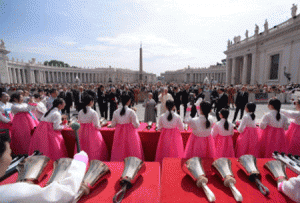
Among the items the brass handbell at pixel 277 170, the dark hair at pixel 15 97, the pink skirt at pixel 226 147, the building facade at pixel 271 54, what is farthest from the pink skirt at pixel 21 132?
the building facade at pixel 271 54

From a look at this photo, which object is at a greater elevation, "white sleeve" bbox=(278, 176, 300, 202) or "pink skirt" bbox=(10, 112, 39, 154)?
"white sleeve" bbox=(278, 176, 300, 202)

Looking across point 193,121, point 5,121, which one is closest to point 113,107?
point 5,121

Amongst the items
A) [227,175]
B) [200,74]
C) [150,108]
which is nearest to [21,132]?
[150,108]

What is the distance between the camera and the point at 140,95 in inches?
674

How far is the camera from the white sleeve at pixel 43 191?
2.96 ft

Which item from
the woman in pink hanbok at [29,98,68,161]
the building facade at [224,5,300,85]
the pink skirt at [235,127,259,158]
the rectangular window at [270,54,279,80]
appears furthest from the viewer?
the rectangular window at [270,54,279,80]

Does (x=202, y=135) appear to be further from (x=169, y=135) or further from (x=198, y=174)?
(x=198, y=174)

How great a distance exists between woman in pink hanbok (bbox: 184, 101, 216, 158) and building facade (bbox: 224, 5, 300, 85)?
23.9m

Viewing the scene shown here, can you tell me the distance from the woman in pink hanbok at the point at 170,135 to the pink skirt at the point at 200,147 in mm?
385

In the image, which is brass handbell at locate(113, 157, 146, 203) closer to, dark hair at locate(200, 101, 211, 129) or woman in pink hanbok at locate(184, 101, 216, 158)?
woman in pink hanbok at locate(184, 101, 216, 158)

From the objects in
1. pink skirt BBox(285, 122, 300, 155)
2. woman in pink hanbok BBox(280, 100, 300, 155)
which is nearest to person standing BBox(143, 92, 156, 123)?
woman in pink hanbok BBox(280, 100, 300, 155)

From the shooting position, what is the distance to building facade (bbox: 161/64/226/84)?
67256 millimetres

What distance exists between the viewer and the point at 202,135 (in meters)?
2.61

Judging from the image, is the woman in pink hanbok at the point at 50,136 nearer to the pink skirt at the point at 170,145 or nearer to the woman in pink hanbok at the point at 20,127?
the woman in pink hanbok at the point at 20,127
